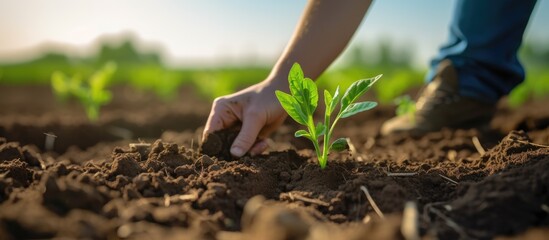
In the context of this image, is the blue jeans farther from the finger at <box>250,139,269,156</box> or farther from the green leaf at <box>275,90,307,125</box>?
the green leaf at <box>275,90,307,125</box>

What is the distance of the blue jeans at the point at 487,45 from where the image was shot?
337cm

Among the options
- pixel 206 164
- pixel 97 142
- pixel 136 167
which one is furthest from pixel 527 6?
pixel 97 142

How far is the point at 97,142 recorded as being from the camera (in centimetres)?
443

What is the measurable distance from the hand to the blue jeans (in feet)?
5.93

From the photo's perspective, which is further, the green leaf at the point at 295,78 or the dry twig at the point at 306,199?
the green leaf at the point at 295,78

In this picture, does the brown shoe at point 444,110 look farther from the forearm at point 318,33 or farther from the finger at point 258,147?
the finger at point 258,147

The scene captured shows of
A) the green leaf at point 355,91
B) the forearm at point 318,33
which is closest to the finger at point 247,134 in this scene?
the forearm at point 318,33

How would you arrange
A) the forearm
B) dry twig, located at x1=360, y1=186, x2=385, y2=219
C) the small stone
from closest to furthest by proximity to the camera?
dry twig, located at x1=360, y1=186, x2=385, y2=219 < the small stone < the forearm

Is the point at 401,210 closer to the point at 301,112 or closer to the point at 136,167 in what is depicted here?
the point at 301,112

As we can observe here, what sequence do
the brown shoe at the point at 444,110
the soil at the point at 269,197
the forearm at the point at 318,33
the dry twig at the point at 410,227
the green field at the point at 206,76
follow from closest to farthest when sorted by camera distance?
the dry twig at the point at 410,227
the soil at the point at 269,197
the forearm at the point at 318,33
the brown shoe at the point at 444,110
the green field at the point at 206,76

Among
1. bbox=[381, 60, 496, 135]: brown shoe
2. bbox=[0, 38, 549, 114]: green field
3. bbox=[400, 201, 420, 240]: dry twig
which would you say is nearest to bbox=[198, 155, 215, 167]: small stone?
bbox=[400, 201, 420, 240]: dry twig

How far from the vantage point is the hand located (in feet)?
7.67

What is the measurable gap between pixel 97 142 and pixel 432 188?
132 inches

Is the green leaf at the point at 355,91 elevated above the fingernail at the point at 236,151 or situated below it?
above
